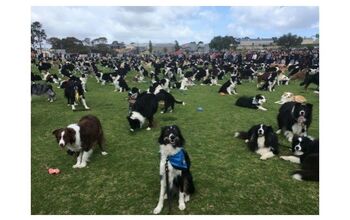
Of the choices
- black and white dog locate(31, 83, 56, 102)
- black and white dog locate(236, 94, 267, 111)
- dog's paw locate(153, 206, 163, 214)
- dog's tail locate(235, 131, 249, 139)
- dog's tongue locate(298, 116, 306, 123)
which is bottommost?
dog's paw locate(153, 206, 163, 214)

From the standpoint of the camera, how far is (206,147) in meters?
8.45

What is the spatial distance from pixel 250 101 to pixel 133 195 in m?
9.19

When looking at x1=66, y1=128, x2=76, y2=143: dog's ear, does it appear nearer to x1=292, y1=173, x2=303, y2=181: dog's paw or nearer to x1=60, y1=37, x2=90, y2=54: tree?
x1=292, y1=173, x2=303, y2=181: dog's paw

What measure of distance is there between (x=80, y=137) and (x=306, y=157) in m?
4.74

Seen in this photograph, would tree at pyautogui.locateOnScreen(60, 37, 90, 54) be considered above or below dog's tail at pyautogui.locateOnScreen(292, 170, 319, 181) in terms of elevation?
above

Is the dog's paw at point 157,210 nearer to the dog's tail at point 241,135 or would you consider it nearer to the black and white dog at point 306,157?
the black and white dog at point 306,157

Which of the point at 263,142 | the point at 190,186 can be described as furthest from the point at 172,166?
the point at 263,142

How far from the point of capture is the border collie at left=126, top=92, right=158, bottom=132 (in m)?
Result: 10.3

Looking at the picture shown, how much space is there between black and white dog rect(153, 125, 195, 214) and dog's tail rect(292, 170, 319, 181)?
2389 mm

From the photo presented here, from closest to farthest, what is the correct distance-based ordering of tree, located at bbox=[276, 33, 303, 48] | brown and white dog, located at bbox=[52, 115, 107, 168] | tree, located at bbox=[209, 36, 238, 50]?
1. brown and white dog, located at bbox=[52, 115, 107, 168]
2. tree, located at bbox=[276, 33, 303, 48]
3. tree, located at bbox=[209, 36, 238, 50]

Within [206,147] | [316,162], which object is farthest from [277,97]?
[316,162]

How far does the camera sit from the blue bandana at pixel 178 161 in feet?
17.3

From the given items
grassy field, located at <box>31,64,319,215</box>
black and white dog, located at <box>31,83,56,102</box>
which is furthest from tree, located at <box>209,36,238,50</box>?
grassy field, located at <box>31,64,319,215</box>

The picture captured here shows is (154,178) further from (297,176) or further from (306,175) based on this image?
(306,175)
